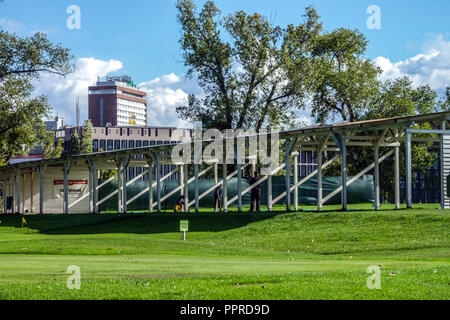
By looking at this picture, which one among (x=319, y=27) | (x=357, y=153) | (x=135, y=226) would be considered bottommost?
(x=135, y=226)

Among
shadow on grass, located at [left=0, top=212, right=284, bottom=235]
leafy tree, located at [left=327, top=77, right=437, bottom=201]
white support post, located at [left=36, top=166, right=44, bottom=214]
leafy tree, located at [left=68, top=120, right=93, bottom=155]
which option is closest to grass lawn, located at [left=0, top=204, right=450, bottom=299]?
shadow on grass, located at [left=0, top=212, right=284, bottom=235]

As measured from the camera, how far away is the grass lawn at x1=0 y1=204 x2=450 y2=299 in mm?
9398

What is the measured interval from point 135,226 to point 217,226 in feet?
17.4

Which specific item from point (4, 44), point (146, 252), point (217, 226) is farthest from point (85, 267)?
point (4, 44)

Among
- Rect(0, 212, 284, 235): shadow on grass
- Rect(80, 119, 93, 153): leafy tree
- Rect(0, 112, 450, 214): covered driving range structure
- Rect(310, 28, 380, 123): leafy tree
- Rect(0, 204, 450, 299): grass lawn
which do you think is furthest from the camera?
Rect(80, 119, 93, 153): leafy tree

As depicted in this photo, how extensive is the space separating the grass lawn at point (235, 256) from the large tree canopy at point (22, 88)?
7.11 m

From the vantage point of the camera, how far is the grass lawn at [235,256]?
30.8 feet

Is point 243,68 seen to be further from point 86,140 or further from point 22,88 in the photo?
point 86,140

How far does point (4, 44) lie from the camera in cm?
4416

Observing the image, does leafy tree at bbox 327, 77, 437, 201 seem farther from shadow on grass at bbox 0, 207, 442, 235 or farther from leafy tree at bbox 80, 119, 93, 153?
leafy tree at bbox 80, 119, 93, 153

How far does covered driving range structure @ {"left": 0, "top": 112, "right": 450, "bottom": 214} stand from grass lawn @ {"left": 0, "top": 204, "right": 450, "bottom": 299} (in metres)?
2.47

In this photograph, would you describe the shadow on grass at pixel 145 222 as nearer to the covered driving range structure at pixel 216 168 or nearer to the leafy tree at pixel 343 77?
the covered driving range structure at pixel 216 168
